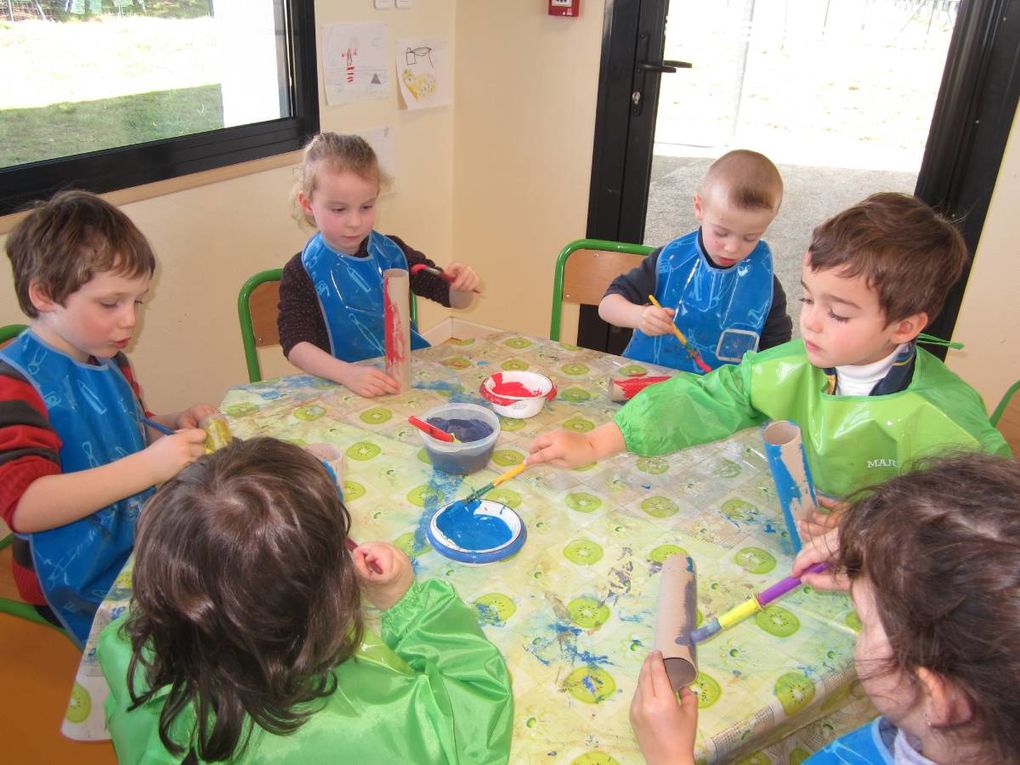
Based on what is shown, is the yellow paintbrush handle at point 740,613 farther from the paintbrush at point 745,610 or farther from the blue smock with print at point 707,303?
the blue smock with print at point 707,303

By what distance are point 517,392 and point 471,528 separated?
1.57 ft

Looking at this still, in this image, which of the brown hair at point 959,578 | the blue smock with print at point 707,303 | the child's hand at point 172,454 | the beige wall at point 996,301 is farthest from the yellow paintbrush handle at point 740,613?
the beige wall at point 996,301

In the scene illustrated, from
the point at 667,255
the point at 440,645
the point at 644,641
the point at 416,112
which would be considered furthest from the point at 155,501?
the point at 416,112

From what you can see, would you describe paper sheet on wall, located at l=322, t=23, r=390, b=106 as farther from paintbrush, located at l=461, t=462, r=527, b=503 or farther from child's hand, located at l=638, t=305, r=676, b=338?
paintbrush, located at l=461, t=462, r=527, b=503

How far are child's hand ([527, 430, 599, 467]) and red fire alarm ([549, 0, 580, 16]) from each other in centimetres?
233

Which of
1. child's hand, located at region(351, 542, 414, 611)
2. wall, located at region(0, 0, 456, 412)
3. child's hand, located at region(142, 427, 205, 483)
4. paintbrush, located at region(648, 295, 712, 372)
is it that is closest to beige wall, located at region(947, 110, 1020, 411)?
paintbrush, located at region(648, 295, 712, 372)

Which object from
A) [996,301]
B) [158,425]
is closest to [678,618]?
[158,425]

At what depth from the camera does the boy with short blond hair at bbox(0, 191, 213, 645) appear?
126 cm

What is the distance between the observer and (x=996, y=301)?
275 centimetres

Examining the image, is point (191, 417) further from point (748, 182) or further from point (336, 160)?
point (748, 182)

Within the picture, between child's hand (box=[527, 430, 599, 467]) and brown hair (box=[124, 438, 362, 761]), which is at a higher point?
brown hair (box=[124, 438, 362, 761])

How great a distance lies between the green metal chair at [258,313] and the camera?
1976 millimetres

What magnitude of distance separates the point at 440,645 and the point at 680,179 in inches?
109

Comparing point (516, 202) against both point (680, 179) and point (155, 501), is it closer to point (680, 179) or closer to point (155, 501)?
point (680, 179)
